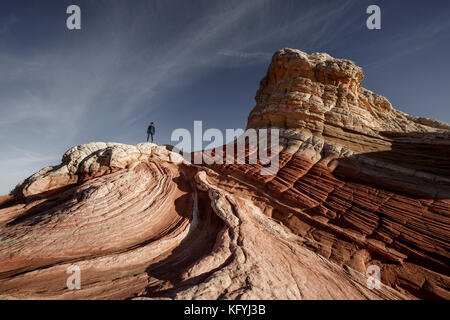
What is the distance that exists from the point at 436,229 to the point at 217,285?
6.95 metres

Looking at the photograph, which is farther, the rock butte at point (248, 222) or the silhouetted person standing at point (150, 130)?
the silhouetted person standing at point (150, 130)

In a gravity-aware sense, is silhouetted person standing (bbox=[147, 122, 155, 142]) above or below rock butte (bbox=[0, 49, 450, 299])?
above

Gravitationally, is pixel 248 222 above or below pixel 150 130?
below

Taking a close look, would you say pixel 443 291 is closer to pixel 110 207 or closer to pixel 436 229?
pixel 436 229

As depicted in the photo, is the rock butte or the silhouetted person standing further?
the silhouetted person standing

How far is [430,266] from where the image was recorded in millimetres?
4684

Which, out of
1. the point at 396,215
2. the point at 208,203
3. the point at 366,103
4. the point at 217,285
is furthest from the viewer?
the point at 366,103

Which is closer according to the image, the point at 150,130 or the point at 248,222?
the point at 248,222

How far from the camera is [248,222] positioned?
5.76 meters

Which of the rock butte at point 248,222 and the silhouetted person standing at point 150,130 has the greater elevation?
the silhouetted person standing at point 150,130

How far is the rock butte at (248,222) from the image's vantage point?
3.96 meters

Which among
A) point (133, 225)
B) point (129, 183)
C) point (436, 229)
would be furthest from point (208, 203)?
point (436, 229)

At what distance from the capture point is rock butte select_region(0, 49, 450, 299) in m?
3.96

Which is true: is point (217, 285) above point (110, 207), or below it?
below
